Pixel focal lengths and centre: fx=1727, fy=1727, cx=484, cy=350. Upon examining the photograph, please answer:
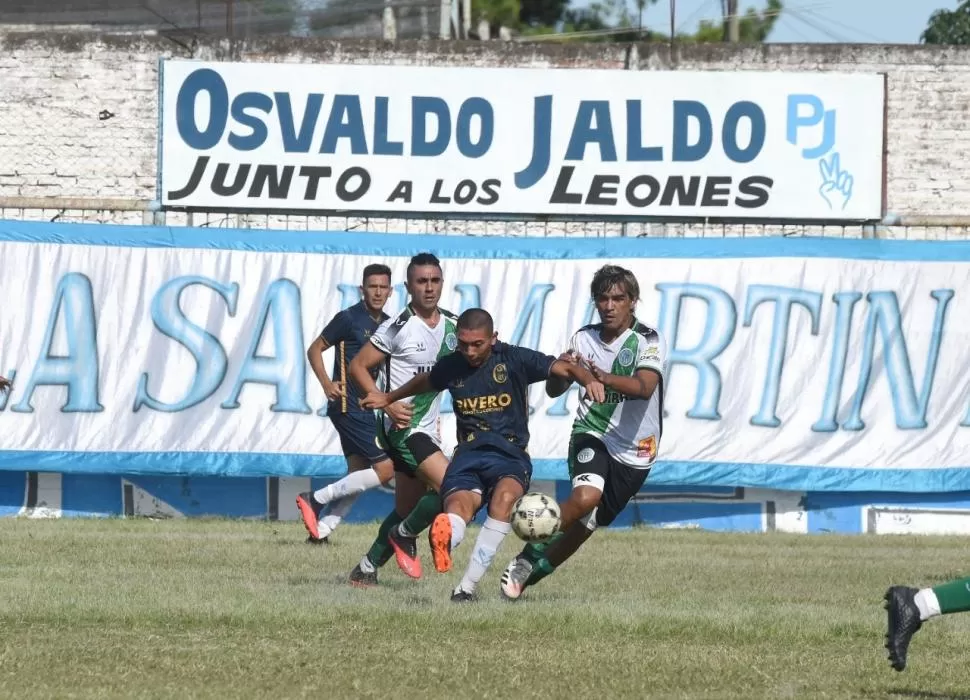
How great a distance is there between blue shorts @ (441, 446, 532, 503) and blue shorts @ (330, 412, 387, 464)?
156 inches

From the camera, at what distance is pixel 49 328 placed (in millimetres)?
17641

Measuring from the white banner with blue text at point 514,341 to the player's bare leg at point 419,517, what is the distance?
620cm

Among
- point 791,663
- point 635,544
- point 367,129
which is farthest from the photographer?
point 367,129

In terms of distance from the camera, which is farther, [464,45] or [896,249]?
[464,45]

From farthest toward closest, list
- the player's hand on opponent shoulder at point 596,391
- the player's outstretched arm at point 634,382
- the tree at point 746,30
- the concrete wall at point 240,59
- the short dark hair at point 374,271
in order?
the tree at point 746,30 → the concrete wall at point 240,59 → the short dark hair at point 374,271 → the player's outstretched arm at point 634,382 → the player's hand on opponent shoulder at point 596,391

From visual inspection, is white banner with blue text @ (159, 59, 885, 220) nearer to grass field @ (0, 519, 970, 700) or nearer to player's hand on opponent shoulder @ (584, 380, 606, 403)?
grass field @ (0, 519, 970, 700)

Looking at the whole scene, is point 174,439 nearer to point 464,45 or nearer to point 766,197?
point 464,45

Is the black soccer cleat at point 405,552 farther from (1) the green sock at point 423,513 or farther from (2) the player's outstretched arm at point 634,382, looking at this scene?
(2) the player's outstretched arm at point 634,382

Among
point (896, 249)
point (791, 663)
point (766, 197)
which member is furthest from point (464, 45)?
point (791, 663)

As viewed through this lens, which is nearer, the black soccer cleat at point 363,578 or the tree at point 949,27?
the black soccer cleat at point 363,578

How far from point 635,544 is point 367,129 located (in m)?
5.97

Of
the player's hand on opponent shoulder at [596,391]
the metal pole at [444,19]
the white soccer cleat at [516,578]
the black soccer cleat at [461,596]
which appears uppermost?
the metal pole at [444,19]

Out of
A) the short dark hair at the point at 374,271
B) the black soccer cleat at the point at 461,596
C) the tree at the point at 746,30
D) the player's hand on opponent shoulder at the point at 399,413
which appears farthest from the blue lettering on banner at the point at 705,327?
the tree at the point at 746,30

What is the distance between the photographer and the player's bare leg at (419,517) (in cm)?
1116
